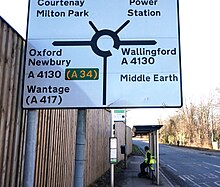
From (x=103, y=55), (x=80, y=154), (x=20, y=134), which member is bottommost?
(x=80, y=154)

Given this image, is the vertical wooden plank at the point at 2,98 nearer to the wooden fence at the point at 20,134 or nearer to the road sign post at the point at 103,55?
the wooden fence at the point at 20,134

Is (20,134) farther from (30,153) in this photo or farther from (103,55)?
(103,55)

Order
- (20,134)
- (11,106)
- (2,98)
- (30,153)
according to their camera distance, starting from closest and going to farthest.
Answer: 1. (30,153)
2. (2,98)
3. (11,106)
4. (20,134)

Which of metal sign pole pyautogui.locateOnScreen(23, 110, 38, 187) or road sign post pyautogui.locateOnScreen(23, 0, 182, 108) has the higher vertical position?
road sign post pyautogui.locateOnScreen(23, 0, 182, 108)

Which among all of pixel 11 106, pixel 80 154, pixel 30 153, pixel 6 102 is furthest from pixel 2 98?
pixel 80 154

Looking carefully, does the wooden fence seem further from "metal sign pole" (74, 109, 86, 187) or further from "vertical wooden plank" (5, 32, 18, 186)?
"metal sign pole" (74, 109, 86, 187)

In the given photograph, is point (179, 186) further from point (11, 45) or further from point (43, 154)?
point (11, 45)

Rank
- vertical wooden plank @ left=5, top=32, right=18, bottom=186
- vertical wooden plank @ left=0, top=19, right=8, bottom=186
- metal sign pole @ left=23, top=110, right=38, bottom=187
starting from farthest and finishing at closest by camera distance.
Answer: vertical wooden plank @ left=5, top=32, right=18, bottom=186
vertical wooden plank @ left=0, top=19, right=8, bottom=186
metal sign pole @ left=23, top=110, right=38, bottom=187

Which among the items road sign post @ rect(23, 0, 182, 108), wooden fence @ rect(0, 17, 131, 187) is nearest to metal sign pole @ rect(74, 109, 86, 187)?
road sign post @ rect(23, 0, 182, 108)

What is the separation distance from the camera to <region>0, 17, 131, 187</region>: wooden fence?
3.46 meters

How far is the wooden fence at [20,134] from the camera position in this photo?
3.46 m

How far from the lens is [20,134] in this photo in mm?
3834

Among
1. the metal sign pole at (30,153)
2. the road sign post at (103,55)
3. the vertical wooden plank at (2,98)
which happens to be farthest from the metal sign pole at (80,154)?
the vertical wooden plank at (2,98)

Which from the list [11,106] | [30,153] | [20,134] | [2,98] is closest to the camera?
[30,153]
